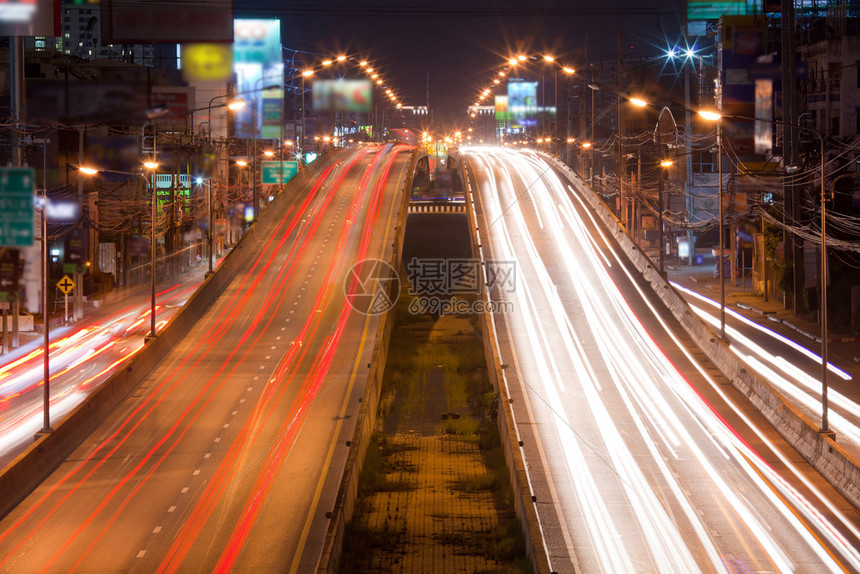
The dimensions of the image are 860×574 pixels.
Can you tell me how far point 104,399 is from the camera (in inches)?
1144

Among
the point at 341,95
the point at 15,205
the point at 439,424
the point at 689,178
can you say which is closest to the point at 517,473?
the point at 439,424

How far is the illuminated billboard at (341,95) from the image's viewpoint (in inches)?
4705

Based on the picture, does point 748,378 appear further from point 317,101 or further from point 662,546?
point 317,101

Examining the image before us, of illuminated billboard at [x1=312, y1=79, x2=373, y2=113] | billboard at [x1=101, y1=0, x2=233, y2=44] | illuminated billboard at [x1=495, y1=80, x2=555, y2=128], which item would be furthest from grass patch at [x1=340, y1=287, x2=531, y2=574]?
illuminated billboard at [x1=495, y1=80, x2=555, y2=128]

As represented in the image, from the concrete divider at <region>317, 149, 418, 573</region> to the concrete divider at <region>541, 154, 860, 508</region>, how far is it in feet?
38.1

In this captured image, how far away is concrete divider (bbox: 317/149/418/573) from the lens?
18594mm

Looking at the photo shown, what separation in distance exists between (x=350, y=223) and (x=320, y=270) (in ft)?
27.6

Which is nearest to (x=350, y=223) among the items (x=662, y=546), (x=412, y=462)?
(x=412, y=462)

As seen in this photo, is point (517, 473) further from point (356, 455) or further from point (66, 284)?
point (66, 284)

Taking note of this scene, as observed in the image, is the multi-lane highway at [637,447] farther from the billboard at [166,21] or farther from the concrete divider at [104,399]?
the billboard at [166,21]

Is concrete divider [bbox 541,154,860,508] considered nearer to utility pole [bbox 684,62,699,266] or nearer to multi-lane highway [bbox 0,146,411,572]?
multi-lane highway [bbox 0,146,411,572]

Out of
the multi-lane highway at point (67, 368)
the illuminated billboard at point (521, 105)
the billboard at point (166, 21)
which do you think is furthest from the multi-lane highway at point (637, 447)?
the illuminated billboard at point (521, 105)

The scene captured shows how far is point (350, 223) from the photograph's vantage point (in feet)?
178

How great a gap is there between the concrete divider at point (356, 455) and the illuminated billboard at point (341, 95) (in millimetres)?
76413
